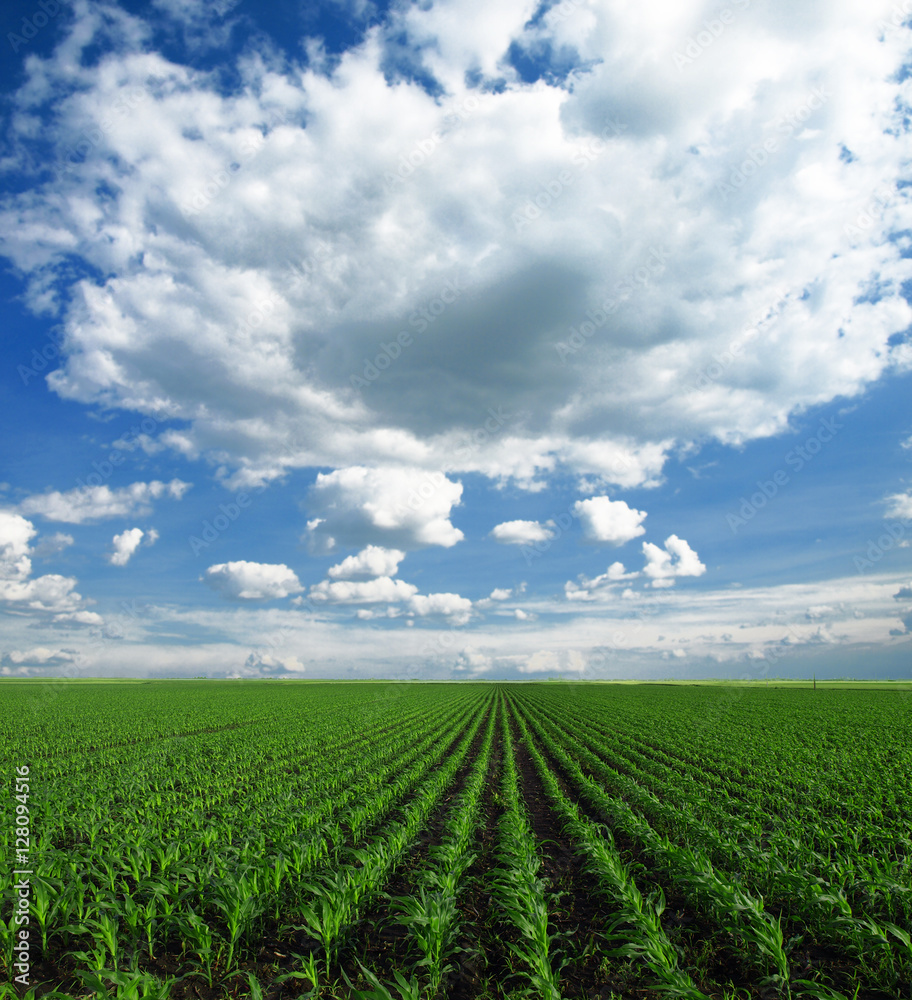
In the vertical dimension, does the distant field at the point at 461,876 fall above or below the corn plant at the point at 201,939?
below

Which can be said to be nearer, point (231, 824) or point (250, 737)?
point (231, 824)

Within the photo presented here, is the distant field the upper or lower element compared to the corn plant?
lower

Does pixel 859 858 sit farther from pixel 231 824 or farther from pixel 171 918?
pixel 231 824

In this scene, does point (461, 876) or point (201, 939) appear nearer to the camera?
point (201, 939)

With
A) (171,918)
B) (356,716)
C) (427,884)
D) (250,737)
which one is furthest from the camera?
(356,716)

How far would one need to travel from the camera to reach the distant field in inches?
249

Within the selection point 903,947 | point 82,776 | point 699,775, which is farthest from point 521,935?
point 82,776

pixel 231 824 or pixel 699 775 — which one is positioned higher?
pixel 231 824

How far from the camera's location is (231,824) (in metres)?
11.8

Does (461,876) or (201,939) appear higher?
(201,939)

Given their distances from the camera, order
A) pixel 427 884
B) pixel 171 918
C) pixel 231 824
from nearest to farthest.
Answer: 1. pixel 171 918
2. pixel 427 884
3. pixel 231 824

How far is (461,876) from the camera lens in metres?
9.48

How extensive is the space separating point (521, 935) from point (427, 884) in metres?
1.72

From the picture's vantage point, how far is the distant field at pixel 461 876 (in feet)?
20.7
